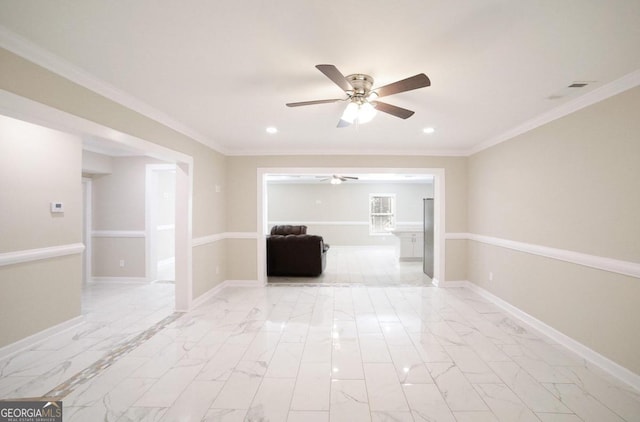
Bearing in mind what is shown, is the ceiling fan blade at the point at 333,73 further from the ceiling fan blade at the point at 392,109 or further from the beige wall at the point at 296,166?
the beige wall at the point at 296,166

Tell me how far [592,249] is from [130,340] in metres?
4.71

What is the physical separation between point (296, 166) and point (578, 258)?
3.99 m

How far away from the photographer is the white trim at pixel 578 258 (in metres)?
2.22

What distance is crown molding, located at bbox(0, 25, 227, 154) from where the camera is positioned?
1.73 metres

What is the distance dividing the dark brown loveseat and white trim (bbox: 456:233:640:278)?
122 inches

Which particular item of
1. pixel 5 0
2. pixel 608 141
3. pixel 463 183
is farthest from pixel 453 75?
pixel 463 183

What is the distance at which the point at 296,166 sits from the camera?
16.4ft

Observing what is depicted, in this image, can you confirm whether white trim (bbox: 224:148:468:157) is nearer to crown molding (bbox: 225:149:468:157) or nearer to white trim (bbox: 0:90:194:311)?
crown molding (bbox: 225:149:468:157)

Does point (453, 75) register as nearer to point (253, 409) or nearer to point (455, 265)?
point (253, 409)

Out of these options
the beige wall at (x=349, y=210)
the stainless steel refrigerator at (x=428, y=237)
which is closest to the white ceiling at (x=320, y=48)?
the stainless steel refrigerator at (x=428, y=237)

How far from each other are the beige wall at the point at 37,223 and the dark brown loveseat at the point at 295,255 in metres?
3.03

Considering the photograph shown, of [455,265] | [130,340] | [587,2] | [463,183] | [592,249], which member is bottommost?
[130,340]

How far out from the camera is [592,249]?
8.29 feet

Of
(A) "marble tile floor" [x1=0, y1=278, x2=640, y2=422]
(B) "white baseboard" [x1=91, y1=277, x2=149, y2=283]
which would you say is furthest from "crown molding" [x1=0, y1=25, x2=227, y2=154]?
(B) "white baseboard" [x1=91, y1=277, x2=149, y2=283]
